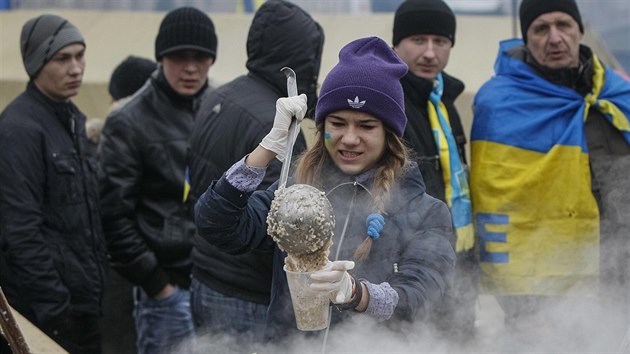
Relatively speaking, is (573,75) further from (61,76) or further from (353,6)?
(353,6)

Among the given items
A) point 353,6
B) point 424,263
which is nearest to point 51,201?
point 424,263

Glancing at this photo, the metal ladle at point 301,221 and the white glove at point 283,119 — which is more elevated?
the white glove at point 283,119

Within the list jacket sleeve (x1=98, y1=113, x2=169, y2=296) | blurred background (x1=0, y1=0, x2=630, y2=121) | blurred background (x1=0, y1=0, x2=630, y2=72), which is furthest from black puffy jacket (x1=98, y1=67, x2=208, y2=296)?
blurred background (x1=0, y1=0, x2=630, y2=72)

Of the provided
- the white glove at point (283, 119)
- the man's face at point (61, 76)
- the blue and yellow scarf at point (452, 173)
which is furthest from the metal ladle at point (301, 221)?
the man's face at point (61, 76)

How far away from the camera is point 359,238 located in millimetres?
2545

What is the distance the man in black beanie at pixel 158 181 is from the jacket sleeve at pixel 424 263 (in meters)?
1.90

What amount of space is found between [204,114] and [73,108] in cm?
87

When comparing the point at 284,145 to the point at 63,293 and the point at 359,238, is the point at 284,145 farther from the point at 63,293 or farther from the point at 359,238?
the point at 63,293

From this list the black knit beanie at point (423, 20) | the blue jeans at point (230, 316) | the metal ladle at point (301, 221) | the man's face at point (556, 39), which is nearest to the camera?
the metal ladle at point (301, 221)

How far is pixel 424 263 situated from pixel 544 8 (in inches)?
73.7

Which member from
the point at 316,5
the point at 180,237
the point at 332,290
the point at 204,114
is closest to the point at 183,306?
the point at 180,237

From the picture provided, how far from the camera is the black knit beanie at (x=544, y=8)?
13.0 ft

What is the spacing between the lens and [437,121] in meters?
3.67

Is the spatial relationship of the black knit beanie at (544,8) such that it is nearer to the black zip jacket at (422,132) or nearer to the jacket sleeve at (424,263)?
the black zip jacket at (422,132)
